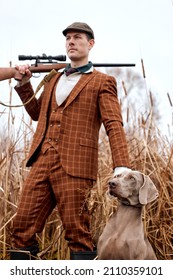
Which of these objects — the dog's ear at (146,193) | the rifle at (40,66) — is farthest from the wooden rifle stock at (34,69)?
the dog's ear at (146,193)

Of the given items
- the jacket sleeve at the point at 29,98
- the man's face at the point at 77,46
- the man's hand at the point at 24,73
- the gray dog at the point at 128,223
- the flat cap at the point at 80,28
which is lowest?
the gray dog at the point at 128,223

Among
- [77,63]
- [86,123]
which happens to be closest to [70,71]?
[77,63]

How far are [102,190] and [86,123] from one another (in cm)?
100

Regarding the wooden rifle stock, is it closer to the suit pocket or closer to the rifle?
the rifle

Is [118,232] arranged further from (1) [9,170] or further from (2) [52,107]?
(1) [9,170]

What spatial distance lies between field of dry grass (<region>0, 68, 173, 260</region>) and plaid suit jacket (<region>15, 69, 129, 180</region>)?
0.73 m

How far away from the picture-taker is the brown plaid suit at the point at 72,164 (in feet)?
15.1

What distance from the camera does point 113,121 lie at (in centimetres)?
455

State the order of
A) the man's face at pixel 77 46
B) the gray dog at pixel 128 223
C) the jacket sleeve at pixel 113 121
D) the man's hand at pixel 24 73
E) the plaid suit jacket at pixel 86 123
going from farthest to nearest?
1. the man's hand at pixel 24 73
2. the man's face at pixel 77 46
3. the plaid suit jacket at pixel 86 123
4. the jacket sleeve at pixel 113 121
5. the gray dog at pixel 128 223

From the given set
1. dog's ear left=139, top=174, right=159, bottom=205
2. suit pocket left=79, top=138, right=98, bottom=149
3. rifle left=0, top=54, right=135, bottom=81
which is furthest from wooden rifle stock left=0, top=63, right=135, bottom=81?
dog's ear left=139, top=174, right=159, bottom=205

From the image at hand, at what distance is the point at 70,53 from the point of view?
473 cm

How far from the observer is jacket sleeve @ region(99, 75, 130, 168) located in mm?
4426

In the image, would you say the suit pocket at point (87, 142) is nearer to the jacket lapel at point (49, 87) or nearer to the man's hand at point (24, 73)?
the jacket lapel at point (49, 87)

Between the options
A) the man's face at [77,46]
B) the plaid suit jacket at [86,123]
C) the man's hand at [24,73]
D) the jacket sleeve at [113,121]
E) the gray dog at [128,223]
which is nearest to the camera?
the gray dog at [128,223]
